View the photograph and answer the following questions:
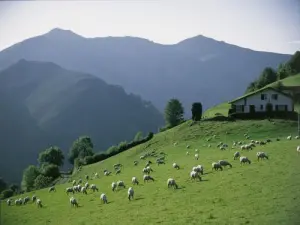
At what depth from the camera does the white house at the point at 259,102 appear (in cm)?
6208

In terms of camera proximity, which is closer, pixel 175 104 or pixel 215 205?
pixel 215 205

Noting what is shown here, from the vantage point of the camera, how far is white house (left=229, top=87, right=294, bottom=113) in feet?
204

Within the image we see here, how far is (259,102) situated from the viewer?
222 ft

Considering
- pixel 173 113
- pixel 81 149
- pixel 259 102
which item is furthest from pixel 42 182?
pixel 259 102

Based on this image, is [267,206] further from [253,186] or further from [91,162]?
[91,162]

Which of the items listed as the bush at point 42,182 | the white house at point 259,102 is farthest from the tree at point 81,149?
the white house at point 259,102

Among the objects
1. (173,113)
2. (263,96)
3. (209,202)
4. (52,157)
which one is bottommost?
(209,202)

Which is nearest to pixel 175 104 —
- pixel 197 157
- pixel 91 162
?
pixel 91 162

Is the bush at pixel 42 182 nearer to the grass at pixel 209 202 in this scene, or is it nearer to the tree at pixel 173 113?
the tree at pixel 173 113

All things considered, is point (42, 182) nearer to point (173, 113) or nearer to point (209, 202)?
point (173, 113)

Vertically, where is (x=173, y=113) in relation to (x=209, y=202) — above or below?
above

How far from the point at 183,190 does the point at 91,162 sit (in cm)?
5339

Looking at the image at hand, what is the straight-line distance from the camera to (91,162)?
247 ft

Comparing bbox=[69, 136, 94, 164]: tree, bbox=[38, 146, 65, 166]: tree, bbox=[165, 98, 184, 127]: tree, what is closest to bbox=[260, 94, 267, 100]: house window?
bbox=[165, 98, 184, 127]: tree
